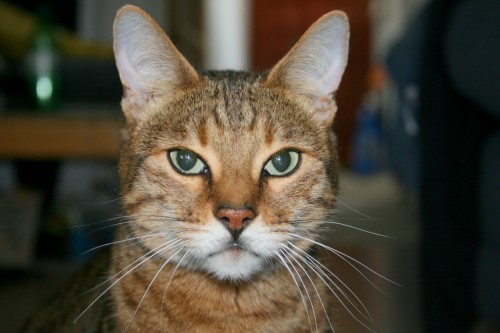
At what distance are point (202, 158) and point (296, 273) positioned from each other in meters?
0.29

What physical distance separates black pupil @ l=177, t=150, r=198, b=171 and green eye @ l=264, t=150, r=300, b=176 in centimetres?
13

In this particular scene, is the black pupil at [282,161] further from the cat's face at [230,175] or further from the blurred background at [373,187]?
the blurred background at [373,187]

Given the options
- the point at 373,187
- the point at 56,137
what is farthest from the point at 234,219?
the point at 373,187

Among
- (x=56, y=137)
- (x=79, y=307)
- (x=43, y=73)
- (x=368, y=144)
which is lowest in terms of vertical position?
(x=79, y=307)

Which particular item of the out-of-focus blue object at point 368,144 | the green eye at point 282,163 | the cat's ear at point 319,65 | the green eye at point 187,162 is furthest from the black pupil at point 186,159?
the out-of-focus blue object at point 368,144

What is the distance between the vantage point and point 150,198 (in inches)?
48.2

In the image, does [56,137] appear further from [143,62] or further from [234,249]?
[234,249]

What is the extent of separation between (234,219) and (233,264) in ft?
0.29

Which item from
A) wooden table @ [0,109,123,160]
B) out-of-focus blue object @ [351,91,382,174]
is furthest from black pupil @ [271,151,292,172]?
out-of-focus blue object @ [351,91,382,174]

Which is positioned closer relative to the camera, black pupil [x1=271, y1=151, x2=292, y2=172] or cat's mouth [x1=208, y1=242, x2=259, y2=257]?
cat's mouth [x1=208, y1=242, x2=259, y2=257]

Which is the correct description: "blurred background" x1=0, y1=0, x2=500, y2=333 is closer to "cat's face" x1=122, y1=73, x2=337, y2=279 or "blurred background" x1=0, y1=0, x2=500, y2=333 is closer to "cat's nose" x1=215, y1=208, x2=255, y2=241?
"cat's face" x1=122, y1=73, x2=337, y2=279

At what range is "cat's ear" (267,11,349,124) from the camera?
125cm

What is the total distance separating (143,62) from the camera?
127 centimetres

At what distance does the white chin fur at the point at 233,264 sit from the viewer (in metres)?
1.12
